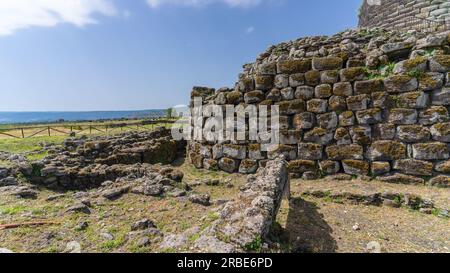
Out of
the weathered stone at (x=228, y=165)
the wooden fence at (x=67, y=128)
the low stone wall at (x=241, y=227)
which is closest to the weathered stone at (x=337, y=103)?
the weathered stone at (x=228, y=165)

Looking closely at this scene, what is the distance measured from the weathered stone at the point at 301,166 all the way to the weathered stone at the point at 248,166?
1087mm

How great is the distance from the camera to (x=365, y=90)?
20.2 feet

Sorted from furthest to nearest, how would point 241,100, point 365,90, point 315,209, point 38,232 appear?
1. point 241,100
2. point 365,90
3. point 315,209
4. point 38,232

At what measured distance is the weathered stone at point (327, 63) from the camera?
6.52 metres

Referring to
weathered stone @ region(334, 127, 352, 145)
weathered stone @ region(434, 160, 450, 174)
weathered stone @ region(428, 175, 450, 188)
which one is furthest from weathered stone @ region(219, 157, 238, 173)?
weathered stone @ region(434, 160, 450, 174)

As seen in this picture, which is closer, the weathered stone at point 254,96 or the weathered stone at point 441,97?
the weathered stone at point 441,97

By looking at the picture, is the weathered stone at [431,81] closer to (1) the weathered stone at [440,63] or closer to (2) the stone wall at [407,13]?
(1) the weathered stone at [440,63]

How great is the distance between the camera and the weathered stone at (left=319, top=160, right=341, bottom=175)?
6.48 meters

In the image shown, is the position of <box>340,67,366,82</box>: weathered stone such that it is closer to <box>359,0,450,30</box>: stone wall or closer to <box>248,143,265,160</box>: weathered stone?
<box>248,143,265,160</box>: weathered stone

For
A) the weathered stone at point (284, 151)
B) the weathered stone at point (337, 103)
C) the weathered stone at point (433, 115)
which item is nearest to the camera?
the weathered stone at point (433, 115)

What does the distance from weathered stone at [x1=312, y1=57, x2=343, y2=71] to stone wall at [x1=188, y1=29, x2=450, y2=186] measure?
3cm
